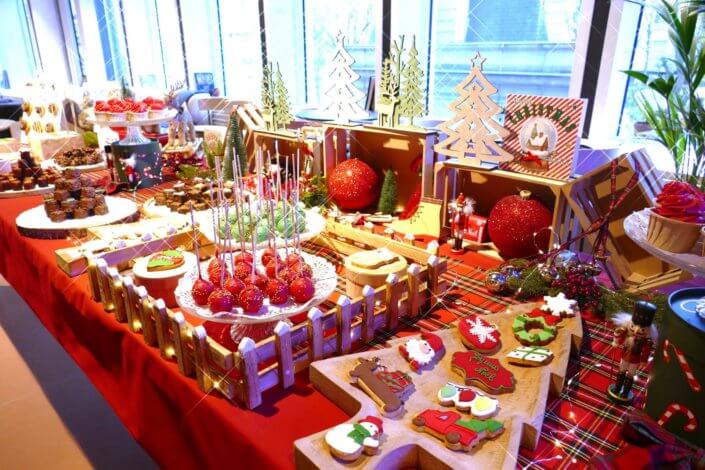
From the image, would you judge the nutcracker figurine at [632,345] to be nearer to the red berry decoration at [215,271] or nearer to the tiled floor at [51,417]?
the red berry decoration at [215,271]

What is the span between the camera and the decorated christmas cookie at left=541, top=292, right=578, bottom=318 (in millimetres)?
1150

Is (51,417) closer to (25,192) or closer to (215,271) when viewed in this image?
(25,192)

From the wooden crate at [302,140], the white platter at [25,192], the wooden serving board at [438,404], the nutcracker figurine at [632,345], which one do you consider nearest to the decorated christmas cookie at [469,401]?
the wooden serving board at [438,404]

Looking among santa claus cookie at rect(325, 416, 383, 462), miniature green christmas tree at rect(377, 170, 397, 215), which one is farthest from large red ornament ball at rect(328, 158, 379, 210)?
santa claus cookie at rect(325, 416, 383, 462)

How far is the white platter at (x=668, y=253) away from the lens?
0.95 meters

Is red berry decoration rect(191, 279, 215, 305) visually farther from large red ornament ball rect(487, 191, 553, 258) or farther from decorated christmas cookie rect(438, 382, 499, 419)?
large red ornament ball rect(487, 191, 553, 258)

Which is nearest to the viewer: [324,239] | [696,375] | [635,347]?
[696,375]

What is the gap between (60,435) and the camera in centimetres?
195

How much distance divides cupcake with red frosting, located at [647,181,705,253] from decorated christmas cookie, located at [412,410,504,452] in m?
0.55

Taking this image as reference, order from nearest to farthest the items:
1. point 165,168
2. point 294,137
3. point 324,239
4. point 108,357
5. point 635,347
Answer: point 635,347 → point 108,357 → point 324,239 → point 294,137 → point 165,168

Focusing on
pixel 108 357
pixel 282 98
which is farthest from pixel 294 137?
pixel 108 357

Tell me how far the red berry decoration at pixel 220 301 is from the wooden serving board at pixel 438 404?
0.21 metres

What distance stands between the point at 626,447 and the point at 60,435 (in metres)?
2.01

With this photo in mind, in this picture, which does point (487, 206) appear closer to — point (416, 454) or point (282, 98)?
point (282, 98)
